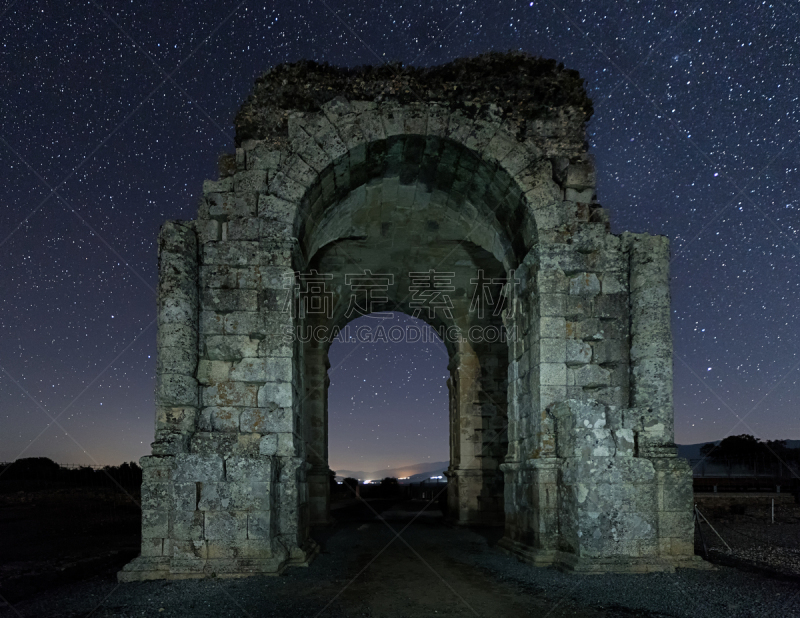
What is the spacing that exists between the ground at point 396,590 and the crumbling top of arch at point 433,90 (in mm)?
5046

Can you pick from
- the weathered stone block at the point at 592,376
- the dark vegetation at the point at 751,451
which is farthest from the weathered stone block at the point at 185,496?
the dark vegetation at the point at 751,451

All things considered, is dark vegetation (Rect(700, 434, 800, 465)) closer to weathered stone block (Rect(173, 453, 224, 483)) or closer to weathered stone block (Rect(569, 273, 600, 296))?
weathered stone block (Rect(569, 273, 600, 296))

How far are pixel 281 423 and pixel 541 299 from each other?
3.25 meters

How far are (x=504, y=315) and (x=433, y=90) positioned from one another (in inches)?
125

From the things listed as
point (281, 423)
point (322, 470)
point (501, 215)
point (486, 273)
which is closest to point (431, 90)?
point (501, 215)

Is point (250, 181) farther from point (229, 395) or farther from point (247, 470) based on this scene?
point (247, 470)

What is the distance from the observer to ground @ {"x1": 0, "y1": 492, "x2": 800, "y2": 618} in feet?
15.7

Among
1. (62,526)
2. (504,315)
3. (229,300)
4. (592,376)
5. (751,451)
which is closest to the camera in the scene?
(229,300)

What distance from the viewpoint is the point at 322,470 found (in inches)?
Answer: 500

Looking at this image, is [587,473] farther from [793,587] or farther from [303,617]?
[303,617]

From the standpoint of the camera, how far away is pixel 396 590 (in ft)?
18.4

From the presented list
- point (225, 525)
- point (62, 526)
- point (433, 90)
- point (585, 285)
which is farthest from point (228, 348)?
point (62, 526)

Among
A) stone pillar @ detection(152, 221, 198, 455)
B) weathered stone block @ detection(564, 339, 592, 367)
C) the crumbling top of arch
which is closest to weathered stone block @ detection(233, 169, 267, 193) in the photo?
the crumbling top of arch

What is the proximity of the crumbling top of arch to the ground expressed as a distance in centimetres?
505
